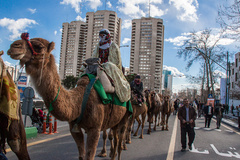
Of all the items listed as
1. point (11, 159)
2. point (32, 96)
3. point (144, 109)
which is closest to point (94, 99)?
point (11, 159)

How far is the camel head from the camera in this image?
228cm

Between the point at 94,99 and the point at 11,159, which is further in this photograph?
the point at 11,159

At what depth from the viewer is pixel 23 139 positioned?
8.23ft

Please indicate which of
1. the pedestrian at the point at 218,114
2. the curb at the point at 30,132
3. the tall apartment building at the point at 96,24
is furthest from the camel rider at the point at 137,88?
the tall apartment building at the point at 96,24

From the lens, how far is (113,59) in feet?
15.8

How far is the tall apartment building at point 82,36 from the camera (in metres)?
115

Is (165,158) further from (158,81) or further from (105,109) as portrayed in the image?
(158,81)

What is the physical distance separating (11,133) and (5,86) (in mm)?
575

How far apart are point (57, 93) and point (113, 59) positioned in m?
2.23

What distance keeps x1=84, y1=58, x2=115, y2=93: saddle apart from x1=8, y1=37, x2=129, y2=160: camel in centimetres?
26

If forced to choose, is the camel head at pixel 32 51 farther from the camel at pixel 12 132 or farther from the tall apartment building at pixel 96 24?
the tall apartment building at pixel 96 24

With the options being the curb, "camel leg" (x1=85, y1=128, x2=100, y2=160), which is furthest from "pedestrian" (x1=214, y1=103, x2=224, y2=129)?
"camel leg" (x1=85, y1=128, x2=100, y2=160)

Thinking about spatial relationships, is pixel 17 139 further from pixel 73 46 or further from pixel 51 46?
pixel 73 46

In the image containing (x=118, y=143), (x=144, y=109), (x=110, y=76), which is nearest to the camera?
(x=110, y=76)
